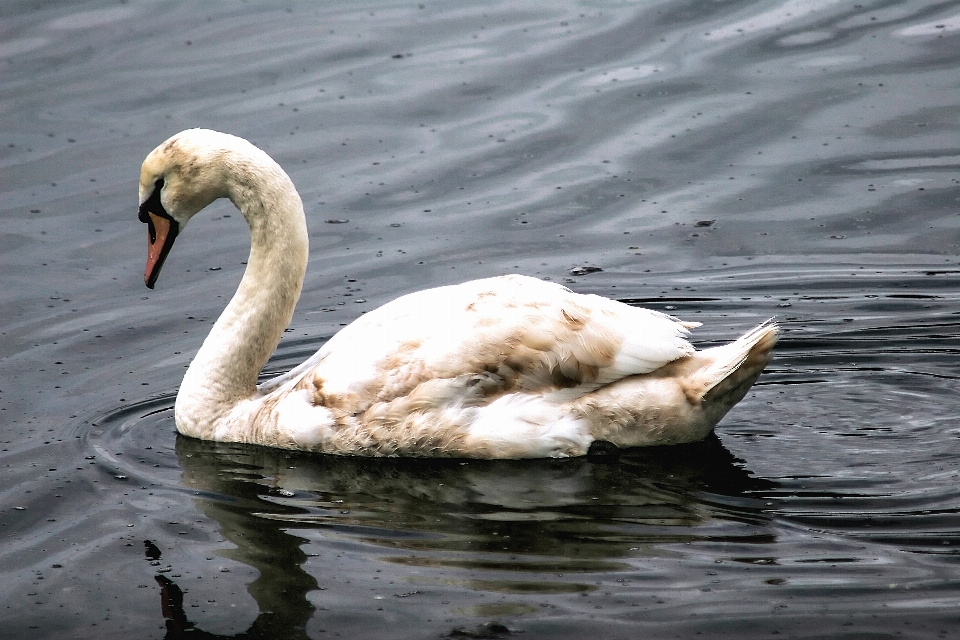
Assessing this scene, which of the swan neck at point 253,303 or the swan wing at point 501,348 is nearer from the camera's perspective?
the swan wing at point 501,348

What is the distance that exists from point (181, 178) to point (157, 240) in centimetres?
53

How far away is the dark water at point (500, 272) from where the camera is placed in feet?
21.7

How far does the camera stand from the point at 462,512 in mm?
7473

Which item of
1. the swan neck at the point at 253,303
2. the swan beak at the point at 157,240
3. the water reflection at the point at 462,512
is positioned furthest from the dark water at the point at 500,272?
the swan beak at the point at 157,240

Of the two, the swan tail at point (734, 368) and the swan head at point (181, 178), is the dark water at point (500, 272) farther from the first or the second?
Result: the swan head at point (181, 178)

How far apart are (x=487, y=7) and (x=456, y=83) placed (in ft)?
6.68

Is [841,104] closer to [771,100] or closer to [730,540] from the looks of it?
[771,100]

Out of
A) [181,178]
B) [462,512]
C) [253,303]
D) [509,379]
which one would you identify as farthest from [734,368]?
[181,178]

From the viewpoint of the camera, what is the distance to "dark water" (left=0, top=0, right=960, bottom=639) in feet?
21.7

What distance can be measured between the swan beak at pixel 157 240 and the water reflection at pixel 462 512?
1196 millimetres

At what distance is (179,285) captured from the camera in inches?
436

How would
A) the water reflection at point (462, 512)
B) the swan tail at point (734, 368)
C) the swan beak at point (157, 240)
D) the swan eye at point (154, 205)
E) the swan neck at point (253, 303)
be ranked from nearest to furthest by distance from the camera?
the water reflection at point (462, 512) → the swan tail at point (734, 368) → the swan neck at point (253, 303) → the swan eye at point (154, 205) → the swan beak at point (157, 240)

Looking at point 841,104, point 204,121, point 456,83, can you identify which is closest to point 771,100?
point 841,104

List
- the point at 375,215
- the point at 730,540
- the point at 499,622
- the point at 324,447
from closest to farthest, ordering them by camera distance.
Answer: the point at 499,622
the point at 730,540
the point at 324,447
the point at 375,215
